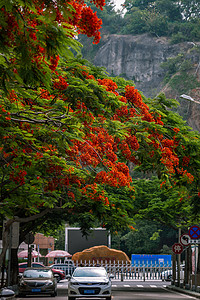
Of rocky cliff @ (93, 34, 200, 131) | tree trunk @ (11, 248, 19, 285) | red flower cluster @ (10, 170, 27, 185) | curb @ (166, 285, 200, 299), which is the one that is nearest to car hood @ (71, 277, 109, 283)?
curb @ (166, 285, 200, 299)

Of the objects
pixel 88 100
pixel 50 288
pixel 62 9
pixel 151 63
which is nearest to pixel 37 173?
pixel 88 100

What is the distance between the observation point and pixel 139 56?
123062 mm

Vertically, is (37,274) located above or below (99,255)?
above

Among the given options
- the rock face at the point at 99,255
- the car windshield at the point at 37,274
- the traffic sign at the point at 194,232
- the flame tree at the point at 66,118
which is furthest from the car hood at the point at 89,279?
the rock face at the point at 99,255

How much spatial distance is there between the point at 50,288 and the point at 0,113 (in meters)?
12.8

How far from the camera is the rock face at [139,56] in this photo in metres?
120

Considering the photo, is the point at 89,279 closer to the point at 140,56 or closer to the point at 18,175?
the point at 18,175

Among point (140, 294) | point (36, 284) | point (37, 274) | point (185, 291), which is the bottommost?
point (140, 294)

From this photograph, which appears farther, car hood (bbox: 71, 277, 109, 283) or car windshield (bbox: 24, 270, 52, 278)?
car windshield (bbox: 24, 270, 52, 278)

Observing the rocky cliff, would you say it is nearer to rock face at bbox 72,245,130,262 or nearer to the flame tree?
rock face at bbox 72,245,130,262

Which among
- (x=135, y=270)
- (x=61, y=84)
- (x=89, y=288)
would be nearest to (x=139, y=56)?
(x=135, y=270)

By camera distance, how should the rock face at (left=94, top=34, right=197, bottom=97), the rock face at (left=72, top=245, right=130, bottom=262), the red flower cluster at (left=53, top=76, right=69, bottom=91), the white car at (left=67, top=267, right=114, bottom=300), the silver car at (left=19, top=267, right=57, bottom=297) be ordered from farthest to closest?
the rock face at (left=94, top=34, right=197, bottom=97)
the rock face at (left=72, top=245, right=130, bottom=262)
the silver car at (left=19, top=267, right=57, bottom=297)
the white car at (left=67, top=267, right=114, bottom=300)
the red flower cluster at (left=53, top=76, right=69, bottom=91)

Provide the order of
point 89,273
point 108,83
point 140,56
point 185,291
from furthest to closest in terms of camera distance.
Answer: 1. point 140,56
2. point 185,291
3. point 89,273
4. point 108,83

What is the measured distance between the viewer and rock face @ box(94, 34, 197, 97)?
120 m
